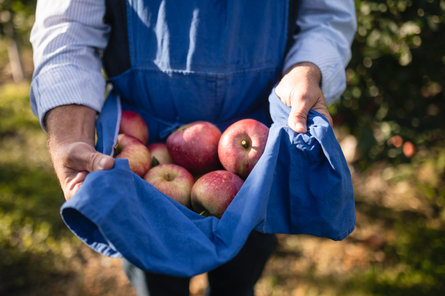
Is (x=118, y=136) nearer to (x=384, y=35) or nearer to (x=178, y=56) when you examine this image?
(x=178, y=56)

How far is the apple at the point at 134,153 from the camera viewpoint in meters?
1.23

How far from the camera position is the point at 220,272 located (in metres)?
1.56

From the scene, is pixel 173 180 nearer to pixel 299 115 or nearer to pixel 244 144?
pixel 244 144

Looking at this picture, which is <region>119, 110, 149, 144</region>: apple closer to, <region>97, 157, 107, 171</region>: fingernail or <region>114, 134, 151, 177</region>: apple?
<region>114, 134, 151, 177</region>: apple

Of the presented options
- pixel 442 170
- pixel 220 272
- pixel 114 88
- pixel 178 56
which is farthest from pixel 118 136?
pixel 442 170

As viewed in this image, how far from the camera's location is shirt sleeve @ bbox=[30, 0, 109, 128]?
3.98ft

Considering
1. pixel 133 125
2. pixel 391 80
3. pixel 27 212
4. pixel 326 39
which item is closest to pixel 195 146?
pixel 133 125

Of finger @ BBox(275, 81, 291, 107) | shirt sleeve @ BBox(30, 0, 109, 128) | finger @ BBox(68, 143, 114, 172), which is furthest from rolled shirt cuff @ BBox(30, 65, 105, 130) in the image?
finger @ BBox(275, 81, 291, 107)

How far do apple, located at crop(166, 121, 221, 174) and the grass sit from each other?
Result: 1327mm

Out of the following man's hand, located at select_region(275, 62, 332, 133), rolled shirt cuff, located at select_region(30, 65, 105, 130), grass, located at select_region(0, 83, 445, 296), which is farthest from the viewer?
grass, located at select_region(0, 83, 445, 296)

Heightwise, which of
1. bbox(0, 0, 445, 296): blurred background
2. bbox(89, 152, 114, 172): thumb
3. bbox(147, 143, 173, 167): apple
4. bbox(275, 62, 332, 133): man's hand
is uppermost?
bbox(275, 62, 332, 133): man's hand

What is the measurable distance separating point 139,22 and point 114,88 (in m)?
0.30

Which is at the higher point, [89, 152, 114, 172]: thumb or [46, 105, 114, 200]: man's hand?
[89, 152, 114, 172]: thumb

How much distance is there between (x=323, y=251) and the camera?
258cm
